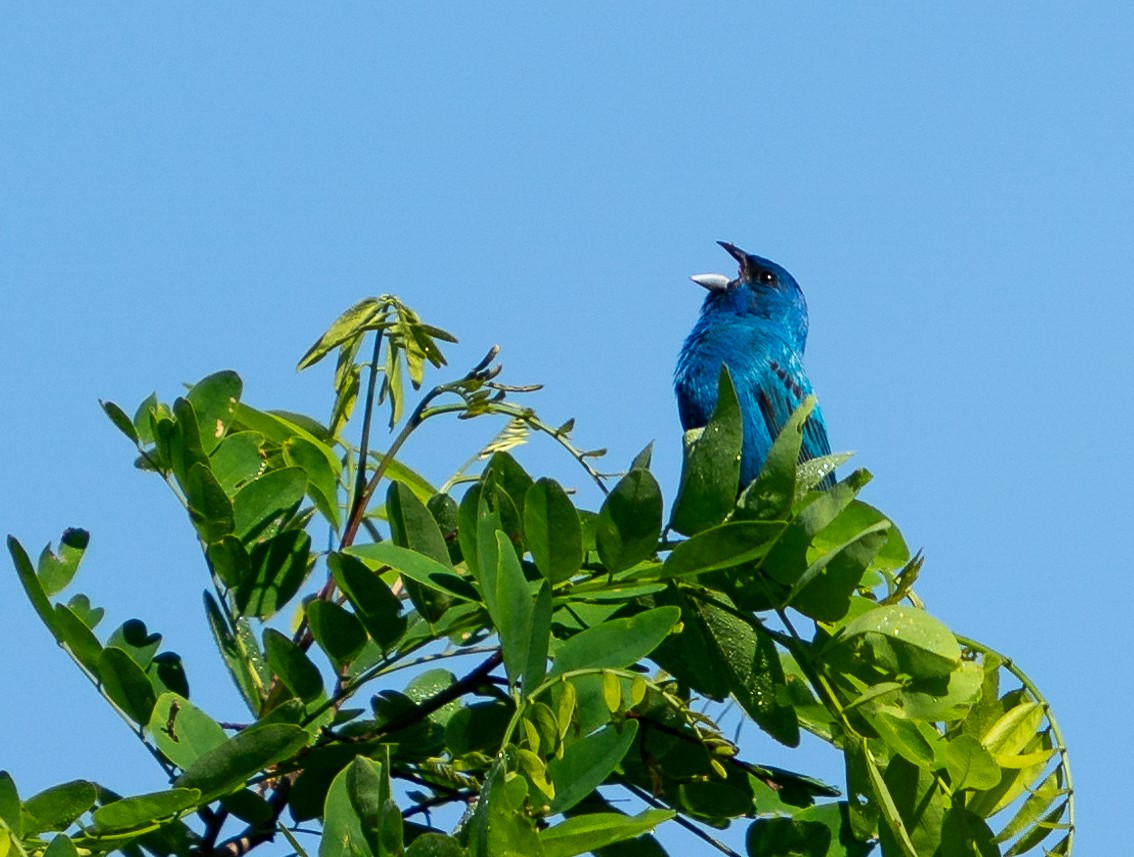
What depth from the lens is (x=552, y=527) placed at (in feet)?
5.35

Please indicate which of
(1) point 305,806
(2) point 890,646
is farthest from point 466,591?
(2) point 890,646

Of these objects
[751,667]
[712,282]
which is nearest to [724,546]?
[751,667]

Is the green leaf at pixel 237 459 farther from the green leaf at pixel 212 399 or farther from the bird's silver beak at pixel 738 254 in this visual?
the bird's silver beak at pixel 738 254

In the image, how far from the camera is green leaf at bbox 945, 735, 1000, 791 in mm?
1646

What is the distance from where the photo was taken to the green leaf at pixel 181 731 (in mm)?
1689

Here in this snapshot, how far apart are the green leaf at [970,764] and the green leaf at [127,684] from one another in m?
0.89

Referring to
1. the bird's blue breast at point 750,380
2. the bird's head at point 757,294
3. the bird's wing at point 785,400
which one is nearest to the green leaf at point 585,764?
the bird's blue breast at point 750,380

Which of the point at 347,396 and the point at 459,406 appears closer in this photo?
the point at 459,406

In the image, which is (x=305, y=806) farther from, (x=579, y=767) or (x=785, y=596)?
(x=785, y=596)

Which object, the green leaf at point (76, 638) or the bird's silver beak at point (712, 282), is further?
the bird's silver beak at point (712, 282)

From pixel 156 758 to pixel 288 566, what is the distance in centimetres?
30

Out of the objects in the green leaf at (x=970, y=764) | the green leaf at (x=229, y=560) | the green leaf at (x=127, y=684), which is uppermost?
the green leaf at (x=229, y=560)

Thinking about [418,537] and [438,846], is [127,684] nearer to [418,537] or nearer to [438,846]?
[418,537]

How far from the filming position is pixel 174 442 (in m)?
1.96
